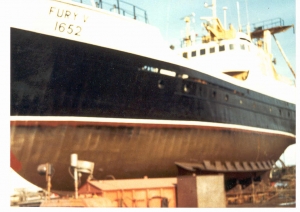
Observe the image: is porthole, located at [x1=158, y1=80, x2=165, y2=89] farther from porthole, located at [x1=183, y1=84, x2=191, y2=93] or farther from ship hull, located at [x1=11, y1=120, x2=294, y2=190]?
ship hull, located at [x1=11, y1=120, x2=294, y2=190]

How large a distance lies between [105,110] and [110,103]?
0.85 ft

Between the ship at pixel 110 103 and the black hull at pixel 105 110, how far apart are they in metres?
0.03

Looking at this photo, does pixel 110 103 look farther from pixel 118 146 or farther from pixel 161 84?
pixel 161 84

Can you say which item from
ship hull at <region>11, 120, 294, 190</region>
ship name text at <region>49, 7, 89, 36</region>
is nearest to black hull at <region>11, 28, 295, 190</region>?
ship hull at <region>11, 120, 294, 190</region>

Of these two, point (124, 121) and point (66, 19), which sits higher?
point (66, 19)

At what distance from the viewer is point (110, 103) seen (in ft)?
33.5

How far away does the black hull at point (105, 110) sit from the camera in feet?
30.8

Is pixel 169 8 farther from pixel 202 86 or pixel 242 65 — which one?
pixel 242 65

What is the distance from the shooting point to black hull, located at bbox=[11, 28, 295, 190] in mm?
9375

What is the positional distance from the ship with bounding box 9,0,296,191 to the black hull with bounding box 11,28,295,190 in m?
0.03

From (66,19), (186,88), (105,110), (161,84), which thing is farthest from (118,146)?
(66,19)

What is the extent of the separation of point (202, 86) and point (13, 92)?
662cm

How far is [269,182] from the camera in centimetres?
1510
